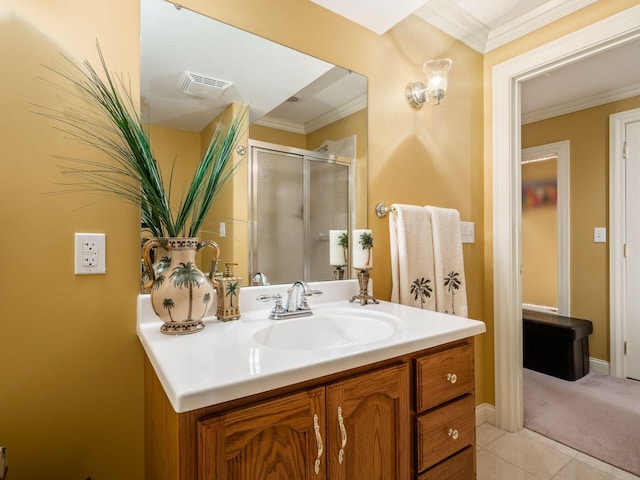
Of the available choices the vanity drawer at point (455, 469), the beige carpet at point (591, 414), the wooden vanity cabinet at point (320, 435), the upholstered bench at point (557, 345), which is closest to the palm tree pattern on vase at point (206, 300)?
the wooden vanity cabinet at point (320, 435)

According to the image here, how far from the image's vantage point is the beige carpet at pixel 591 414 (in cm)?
171

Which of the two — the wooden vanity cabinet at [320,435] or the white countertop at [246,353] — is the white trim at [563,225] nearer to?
the white countertop at [246,353]

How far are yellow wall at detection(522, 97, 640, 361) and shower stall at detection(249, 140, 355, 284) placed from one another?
2.53m

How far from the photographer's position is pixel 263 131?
50.0 inches

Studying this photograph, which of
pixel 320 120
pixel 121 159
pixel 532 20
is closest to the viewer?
pixel 121 159

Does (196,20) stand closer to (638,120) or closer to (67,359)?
(67,359)

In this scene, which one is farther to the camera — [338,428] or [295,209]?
[295,209]

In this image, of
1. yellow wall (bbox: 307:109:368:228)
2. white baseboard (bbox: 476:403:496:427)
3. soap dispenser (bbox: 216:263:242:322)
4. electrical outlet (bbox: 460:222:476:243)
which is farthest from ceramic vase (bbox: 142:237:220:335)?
white baseboard (bbox: 476:403:496:427)

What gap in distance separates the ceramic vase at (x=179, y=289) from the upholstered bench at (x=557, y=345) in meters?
2.87

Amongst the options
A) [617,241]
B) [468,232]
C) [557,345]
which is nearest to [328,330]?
[468,232]

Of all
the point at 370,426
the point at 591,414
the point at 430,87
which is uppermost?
the point at 430,87

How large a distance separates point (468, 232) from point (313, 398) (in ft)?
5.14

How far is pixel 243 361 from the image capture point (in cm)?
69

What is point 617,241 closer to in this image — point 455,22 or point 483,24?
point 483,24
